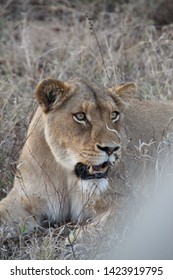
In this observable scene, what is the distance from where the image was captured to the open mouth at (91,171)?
489cm

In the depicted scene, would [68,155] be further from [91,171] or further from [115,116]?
[115,116]

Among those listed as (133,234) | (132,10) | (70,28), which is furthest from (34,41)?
(133,234)

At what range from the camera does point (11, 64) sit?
7633mm

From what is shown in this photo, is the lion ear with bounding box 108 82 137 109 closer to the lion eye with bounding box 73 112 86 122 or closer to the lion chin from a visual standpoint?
the lion chin

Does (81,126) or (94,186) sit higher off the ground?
(81,126)

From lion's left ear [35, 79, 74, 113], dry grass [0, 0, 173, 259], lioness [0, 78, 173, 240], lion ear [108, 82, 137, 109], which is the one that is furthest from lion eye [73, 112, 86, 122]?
dry grass [0, 0, 173, 259]

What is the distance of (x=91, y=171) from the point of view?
4.93m

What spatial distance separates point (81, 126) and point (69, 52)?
2.69 metres

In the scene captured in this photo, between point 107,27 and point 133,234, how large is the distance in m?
3.91

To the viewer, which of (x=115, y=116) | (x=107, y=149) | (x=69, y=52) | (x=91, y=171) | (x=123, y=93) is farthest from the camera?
(x=69, y=52)

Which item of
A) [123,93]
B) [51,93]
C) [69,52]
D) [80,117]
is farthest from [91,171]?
[69,52]

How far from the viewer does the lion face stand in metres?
4.84

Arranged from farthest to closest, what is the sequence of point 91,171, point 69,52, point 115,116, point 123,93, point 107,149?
point 69,52
point 123,93
point 115,116
point 91,171
point 107,149

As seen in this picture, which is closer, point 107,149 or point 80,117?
point 107,149
